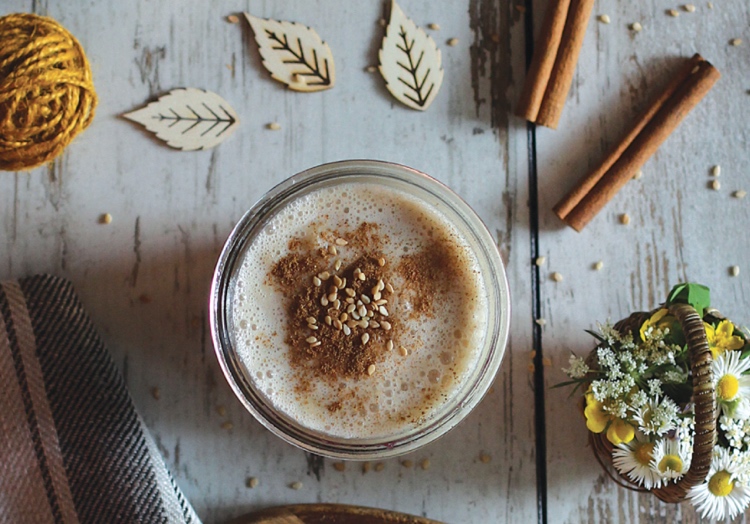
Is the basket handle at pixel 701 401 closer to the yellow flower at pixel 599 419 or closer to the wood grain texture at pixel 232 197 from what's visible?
the yellow flower at pixel 599 419

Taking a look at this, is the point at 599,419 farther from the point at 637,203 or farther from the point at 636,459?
the point at 637,203

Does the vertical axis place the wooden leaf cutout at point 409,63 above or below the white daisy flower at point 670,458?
above

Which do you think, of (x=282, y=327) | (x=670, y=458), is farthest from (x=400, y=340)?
(x=670, y=458)

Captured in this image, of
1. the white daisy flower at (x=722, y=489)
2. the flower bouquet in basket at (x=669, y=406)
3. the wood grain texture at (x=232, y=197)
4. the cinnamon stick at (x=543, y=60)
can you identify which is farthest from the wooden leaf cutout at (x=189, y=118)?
the white daisy flower at (x=722, y=489)

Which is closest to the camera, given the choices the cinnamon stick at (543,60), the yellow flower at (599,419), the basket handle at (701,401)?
the basket handle at (701,401)

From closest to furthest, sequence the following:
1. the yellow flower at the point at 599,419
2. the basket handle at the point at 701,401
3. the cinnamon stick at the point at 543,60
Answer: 1. the basket handle at the point at 701,401
2. the yellow flower at the point at 599,419
3. the cinnamon stick at the point at 543,60

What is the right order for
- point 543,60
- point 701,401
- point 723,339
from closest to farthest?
point 701,401
point 723,339
point 543,60

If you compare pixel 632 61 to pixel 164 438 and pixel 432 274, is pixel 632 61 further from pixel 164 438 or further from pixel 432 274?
pixel 164 438
